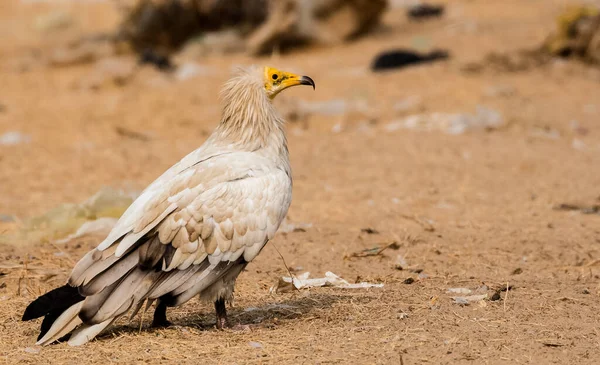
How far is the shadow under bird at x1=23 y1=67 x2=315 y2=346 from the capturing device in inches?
191

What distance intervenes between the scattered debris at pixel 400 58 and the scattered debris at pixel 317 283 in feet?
30.4

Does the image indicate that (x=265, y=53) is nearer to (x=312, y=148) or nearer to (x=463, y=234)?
(x=312, y=148)

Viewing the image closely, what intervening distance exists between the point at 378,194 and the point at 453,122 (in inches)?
139

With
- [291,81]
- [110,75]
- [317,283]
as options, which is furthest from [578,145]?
[110,75]

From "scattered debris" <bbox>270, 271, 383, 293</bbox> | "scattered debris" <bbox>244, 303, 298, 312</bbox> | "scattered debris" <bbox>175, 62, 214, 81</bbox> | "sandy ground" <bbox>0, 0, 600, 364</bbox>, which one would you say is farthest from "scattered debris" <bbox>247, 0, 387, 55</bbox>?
"scattered debris" <bbox>244, 303, 298, 312</bbox>

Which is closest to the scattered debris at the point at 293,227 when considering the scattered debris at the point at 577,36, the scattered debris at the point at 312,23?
the scattered debris at the point at 577,36


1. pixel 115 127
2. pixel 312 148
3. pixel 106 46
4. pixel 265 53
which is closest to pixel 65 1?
pixel 106 46

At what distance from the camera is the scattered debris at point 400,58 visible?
15.3 meters

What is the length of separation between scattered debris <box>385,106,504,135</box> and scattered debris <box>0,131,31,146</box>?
5.12m

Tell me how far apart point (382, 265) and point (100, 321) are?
273 centimetres

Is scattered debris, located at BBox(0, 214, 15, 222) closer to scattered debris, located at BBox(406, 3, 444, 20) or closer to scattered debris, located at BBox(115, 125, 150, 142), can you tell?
scattered debris, located at BBox(115, 125, 150, 142)

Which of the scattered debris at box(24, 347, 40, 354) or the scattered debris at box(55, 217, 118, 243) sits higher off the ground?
the scattered debris at box(24, 347, 40, 354)

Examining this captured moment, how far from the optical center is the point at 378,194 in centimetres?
929

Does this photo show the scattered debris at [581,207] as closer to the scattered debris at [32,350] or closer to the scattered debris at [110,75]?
the scattered debris at [32,350]
